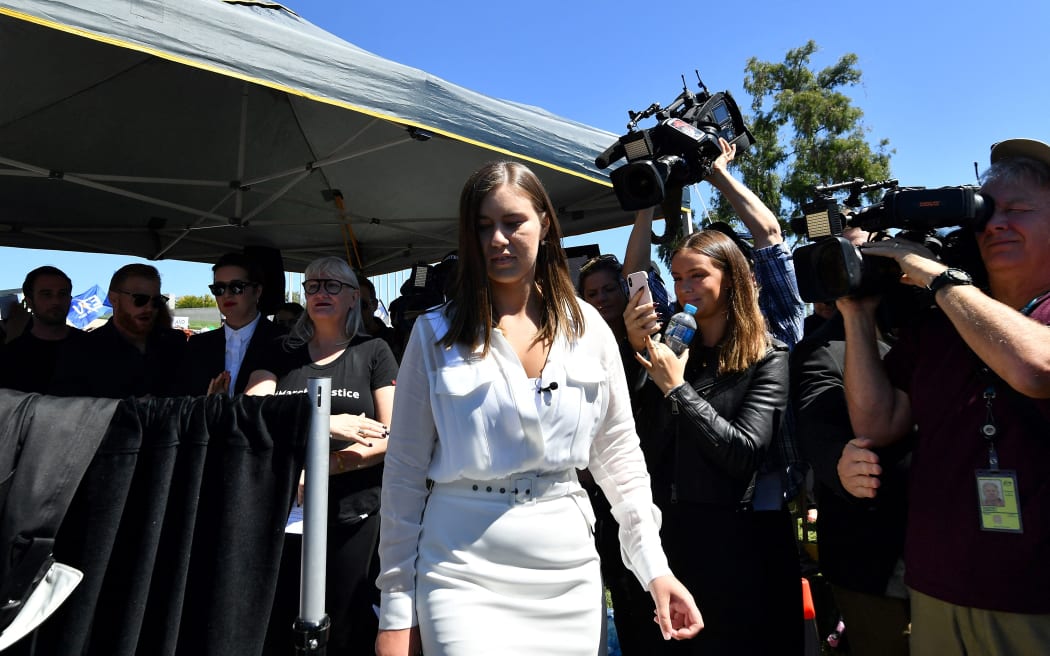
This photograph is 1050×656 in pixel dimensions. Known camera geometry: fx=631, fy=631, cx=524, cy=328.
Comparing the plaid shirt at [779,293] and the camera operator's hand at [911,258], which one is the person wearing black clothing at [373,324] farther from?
the camera operator's hand at [911,258]

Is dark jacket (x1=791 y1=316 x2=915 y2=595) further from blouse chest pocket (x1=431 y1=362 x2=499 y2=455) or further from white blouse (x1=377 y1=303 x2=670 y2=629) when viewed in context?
blouse chest pocket (x1=431 y1=362 x2=499 y2=455)

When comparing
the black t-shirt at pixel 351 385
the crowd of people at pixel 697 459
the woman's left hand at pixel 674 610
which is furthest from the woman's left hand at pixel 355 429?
the woman's left hand at pixel 674 610

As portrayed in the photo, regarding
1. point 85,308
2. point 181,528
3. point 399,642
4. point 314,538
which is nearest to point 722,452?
point 399,642

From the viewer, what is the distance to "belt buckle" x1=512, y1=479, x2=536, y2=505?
1.38m

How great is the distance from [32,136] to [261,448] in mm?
4220

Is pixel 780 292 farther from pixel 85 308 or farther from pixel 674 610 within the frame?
pixel 85 308

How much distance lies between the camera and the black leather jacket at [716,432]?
195cm

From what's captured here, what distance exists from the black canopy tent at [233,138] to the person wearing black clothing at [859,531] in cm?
220

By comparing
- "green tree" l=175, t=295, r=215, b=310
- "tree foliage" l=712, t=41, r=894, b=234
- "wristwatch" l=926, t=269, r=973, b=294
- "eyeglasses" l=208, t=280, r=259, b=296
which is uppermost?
"green tree" l=175, t=295, r=215, b=310

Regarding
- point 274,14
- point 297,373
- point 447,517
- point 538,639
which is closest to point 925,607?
point 538,639

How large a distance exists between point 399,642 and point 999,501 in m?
1.33

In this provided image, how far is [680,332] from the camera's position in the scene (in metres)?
2.12

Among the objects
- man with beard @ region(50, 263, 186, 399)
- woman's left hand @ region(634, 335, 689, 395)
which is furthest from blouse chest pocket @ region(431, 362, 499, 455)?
man with beard @ region(50, 263, 186, 399)

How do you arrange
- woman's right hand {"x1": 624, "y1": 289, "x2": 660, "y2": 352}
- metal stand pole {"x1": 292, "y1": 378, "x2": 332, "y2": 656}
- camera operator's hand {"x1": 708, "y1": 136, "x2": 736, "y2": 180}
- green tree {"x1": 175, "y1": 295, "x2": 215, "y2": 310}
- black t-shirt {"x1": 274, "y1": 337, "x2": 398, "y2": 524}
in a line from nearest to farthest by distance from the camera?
metal stand pole {"x1": 292, "y1": 378, "x2": 332, "y2": 656}, woman's right hand {"x1": 624, "y1": 289, "x2": 660, "y2": 352}, black t-shirt {"x1": 274, "y1": 337, "x2": 398, "y2": 524}, camera operator's hand {"x1": 708, "y1": 136, "x2": 736, "y2": 180}, green tree {"x1": 175, "y1": 295, "x2": 215, "y2": 310}
